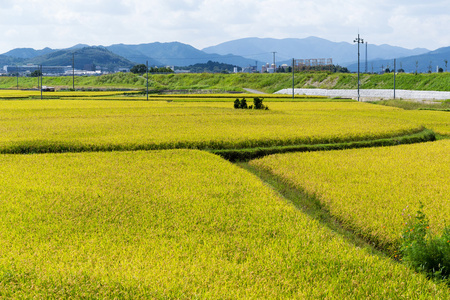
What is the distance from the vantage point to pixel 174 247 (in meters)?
6.72

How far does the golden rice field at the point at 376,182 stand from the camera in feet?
27.2

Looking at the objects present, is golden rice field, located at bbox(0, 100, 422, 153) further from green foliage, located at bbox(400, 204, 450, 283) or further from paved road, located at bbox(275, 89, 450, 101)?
paved road, located at bbox(275, 89, 450, 101)

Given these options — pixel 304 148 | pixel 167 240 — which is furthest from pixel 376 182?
pixel 304 148

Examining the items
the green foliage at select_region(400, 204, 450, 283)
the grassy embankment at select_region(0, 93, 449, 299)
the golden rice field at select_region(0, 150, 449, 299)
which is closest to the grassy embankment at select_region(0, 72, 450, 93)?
the grassy embankment at select_region(0, 93, 449, 299)

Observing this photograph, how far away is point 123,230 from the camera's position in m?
7.45

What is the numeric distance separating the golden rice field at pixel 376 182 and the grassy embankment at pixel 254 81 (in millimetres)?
61059

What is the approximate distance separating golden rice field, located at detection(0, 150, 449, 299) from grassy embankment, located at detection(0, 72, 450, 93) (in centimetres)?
6911

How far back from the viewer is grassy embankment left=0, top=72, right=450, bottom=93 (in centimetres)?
7671

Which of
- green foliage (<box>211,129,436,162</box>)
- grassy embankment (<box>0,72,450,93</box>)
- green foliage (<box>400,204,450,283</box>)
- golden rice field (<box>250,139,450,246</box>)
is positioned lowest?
green foliage (<box>400,204,450,283</box>)

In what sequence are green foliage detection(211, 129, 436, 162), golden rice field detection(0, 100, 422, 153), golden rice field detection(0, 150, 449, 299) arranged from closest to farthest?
golden rice field detection(0, 150, 449, 299) → green foliage detection(211, 129, 436, 162) → golden rice field detection(0, 100, 422, 153)

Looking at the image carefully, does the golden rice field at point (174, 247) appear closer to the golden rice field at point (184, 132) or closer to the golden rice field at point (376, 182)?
the golden rice field at point (376, 182)

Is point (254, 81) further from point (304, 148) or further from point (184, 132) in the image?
point (304, 148)

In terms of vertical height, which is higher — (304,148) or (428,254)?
(304,148)

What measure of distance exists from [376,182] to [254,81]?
91.7 meters
